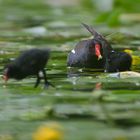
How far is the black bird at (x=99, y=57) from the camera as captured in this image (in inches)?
221

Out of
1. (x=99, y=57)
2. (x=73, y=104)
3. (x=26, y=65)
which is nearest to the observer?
(x=73, y=104)

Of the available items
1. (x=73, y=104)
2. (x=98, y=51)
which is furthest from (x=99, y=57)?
(x=73, y=104)

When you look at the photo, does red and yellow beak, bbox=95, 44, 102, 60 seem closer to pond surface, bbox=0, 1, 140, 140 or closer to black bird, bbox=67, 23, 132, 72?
black bird, bbox=67, 23, 132, 72

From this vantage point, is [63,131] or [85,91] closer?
[63,131]

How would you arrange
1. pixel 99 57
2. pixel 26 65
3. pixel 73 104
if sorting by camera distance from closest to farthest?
pixel 73 104 < pixel 26 65 < pixel 99 57

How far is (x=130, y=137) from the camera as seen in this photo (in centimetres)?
270

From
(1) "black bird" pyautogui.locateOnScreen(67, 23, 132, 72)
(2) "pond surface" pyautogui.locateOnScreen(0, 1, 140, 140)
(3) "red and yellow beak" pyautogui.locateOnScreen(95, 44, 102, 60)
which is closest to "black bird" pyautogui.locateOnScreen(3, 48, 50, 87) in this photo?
(2) "pond surface" pyautogui.locateOnScreen(0, 1, 140, 140)

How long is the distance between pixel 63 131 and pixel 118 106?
2.22 ft

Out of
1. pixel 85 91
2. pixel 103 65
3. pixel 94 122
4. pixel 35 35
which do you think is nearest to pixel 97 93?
pixel 94 122

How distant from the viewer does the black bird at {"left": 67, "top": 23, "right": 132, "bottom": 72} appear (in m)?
5.61

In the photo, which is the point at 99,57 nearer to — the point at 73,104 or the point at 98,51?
the point at 98,51

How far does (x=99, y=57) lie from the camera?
5793mm

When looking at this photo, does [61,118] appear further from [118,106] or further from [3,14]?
[3,14]

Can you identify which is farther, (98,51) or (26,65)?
(98,51)
